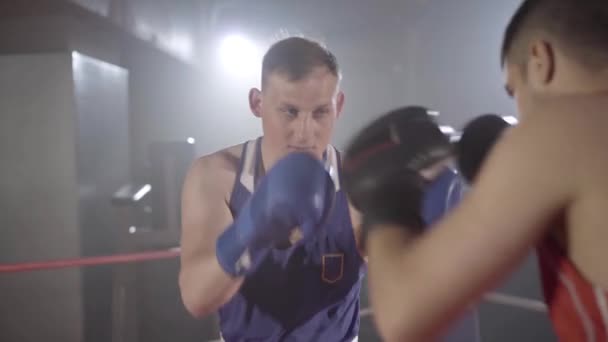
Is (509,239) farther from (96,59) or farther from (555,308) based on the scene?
(96,59)

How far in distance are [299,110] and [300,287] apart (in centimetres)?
34

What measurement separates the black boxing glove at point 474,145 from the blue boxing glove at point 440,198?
4.5 inches

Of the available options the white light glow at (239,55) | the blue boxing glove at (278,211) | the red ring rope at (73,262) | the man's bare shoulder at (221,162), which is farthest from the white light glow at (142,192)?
the white light glow at (239,55)

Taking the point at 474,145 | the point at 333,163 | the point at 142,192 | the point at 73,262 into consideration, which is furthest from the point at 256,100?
the point at 142,192

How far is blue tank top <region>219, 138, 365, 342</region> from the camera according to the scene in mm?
1009

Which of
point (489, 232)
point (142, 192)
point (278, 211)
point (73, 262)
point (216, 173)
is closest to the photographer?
point (489, 232)

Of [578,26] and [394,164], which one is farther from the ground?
[578,26]

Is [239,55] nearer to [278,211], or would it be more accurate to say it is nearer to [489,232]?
[278,211]

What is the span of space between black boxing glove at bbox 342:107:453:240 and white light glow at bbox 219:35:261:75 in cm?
309

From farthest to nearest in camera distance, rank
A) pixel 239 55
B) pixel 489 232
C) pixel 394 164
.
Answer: pixel 239 55
pixel 394 164
pixel 489 232

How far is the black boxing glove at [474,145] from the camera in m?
0.78

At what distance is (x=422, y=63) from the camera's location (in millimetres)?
4148

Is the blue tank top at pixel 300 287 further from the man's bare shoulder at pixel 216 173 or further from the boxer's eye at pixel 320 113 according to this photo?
the boxer's eye at pixel 320 113

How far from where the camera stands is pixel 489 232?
496 mm
